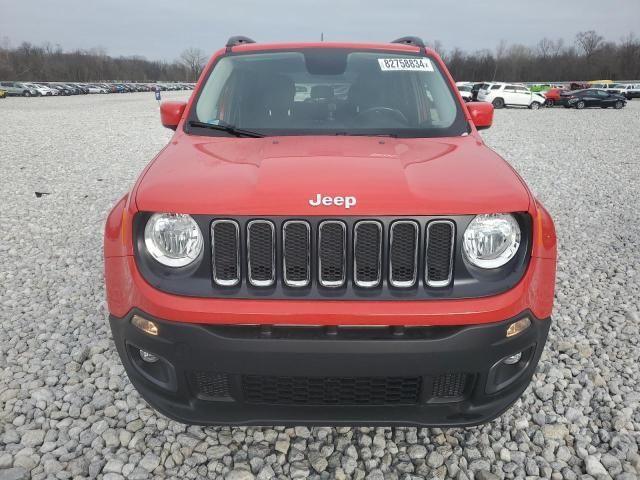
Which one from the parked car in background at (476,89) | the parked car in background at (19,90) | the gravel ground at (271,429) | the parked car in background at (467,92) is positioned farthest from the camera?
the parked car in background at (19,90)

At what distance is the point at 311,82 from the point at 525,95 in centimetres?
3297

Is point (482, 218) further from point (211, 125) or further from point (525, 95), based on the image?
point (525, 95)

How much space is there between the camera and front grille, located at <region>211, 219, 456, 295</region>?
194cm

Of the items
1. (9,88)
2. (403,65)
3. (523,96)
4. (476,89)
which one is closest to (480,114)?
(403,65)

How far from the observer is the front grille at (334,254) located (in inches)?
76.4

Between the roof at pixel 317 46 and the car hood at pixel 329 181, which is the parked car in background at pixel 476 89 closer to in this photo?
the roof at pixel 317 46

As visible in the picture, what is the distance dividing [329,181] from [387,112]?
1.30m

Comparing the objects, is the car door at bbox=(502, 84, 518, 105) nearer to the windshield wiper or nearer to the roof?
the roof

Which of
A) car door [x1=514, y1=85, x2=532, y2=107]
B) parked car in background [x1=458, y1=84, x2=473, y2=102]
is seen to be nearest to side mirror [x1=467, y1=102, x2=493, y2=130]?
car door [x1=514, y1=85, x2=532, y2=107]

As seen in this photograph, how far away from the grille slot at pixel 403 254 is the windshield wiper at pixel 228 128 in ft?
4.06

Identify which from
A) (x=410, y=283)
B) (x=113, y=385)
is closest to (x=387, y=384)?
(x=410, y=283)

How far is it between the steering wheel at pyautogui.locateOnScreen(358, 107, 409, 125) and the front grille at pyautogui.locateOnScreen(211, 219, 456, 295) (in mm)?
1331

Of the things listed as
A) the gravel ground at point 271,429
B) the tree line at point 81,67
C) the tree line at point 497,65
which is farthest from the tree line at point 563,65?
the gravel ground at point 271,429

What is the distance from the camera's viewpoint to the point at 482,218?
201 centimetres
